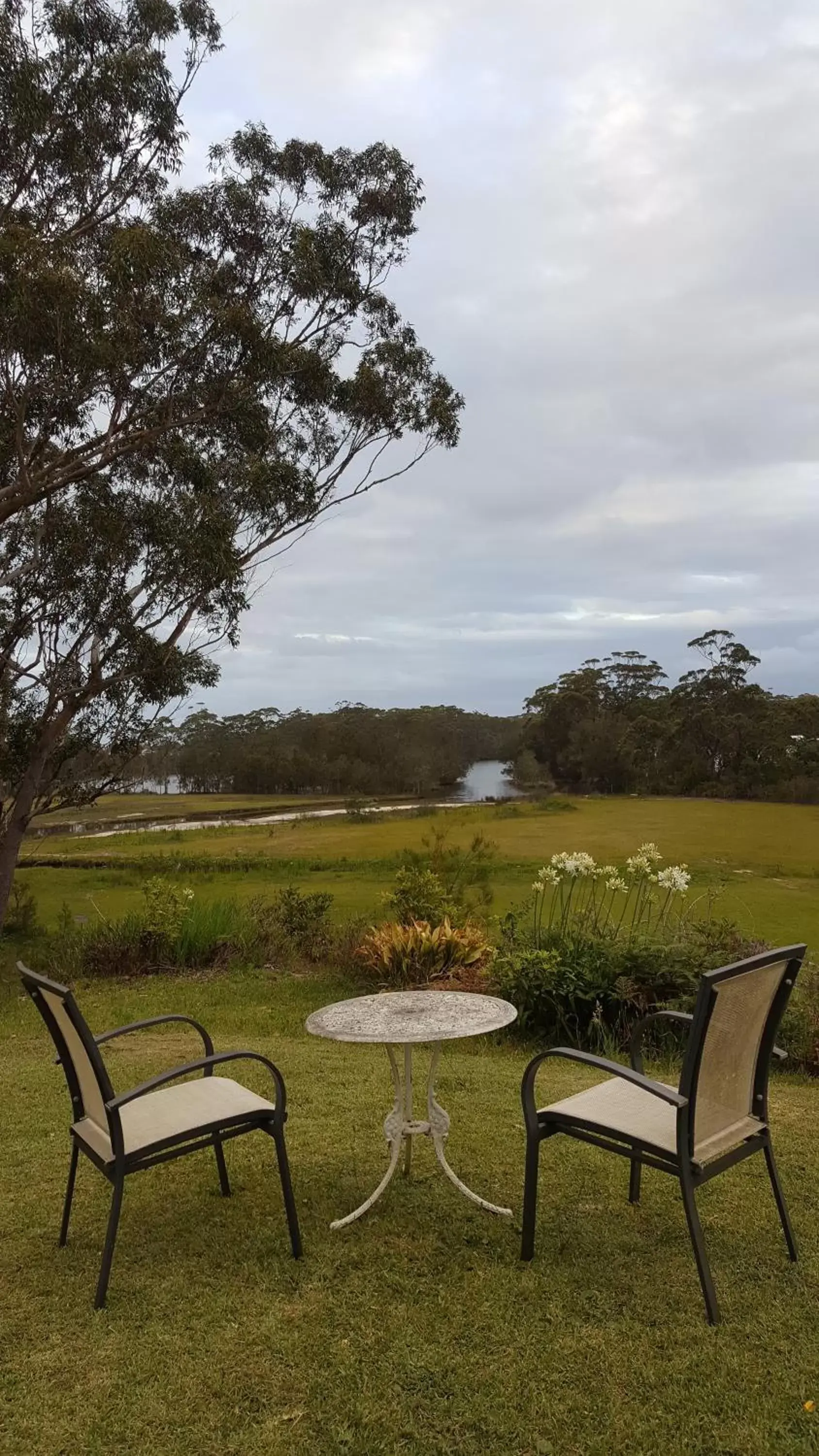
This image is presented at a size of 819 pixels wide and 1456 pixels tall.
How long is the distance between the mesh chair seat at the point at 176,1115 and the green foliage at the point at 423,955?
439 centimetres

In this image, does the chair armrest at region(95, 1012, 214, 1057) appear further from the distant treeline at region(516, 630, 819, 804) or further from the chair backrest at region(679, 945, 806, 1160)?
the distant treeline at region(516, 630, 819, 804)

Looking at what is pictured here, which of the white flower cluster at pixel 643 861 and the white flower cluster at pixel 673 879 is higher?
the white flower cluster at pixel 643 861

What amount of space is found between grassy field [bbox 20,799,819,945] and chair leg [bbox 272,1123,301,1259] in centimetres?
740

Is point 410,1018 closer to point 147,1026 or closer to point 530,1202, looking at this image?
point 530,1202

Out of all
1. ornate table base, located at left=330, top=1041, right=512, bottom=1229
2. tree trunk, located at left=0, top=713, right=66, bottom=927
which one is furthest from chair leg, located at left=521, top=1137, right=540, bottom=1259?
tree trunk, located at left=0, top=713, right=66, bottom=927

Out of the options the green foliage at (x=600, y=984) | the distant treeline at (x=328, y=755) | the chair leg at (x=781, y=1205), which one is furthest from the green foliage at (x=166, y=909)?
the distant treeline at (x=328, y=755)

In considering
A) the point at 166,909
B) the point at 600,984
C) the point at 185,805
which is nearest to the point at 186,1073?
the point at 600,984

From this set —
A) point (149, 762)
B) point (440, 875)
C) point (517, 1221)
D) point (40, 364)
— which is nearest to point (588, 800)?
point (149, 762)

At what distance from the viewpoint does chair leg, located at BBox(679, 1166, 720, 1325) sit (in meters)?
2.35

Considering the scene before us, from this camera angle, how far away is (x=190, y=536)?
9547 mm

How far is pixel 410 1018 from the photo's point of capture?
3113mm

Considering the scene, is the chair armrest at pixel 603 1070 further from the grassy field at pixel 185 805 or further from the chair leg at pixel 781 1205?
the grassy field at pixel 185 805

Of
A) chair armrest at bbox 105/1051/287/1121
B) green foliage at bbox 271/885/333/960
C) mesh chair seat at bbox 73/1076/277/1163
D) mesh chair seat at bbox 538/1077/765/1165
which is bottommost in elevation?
green foliage at bbox 271/885/333/960

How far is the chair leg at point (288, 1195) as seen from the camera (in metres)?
2.73
